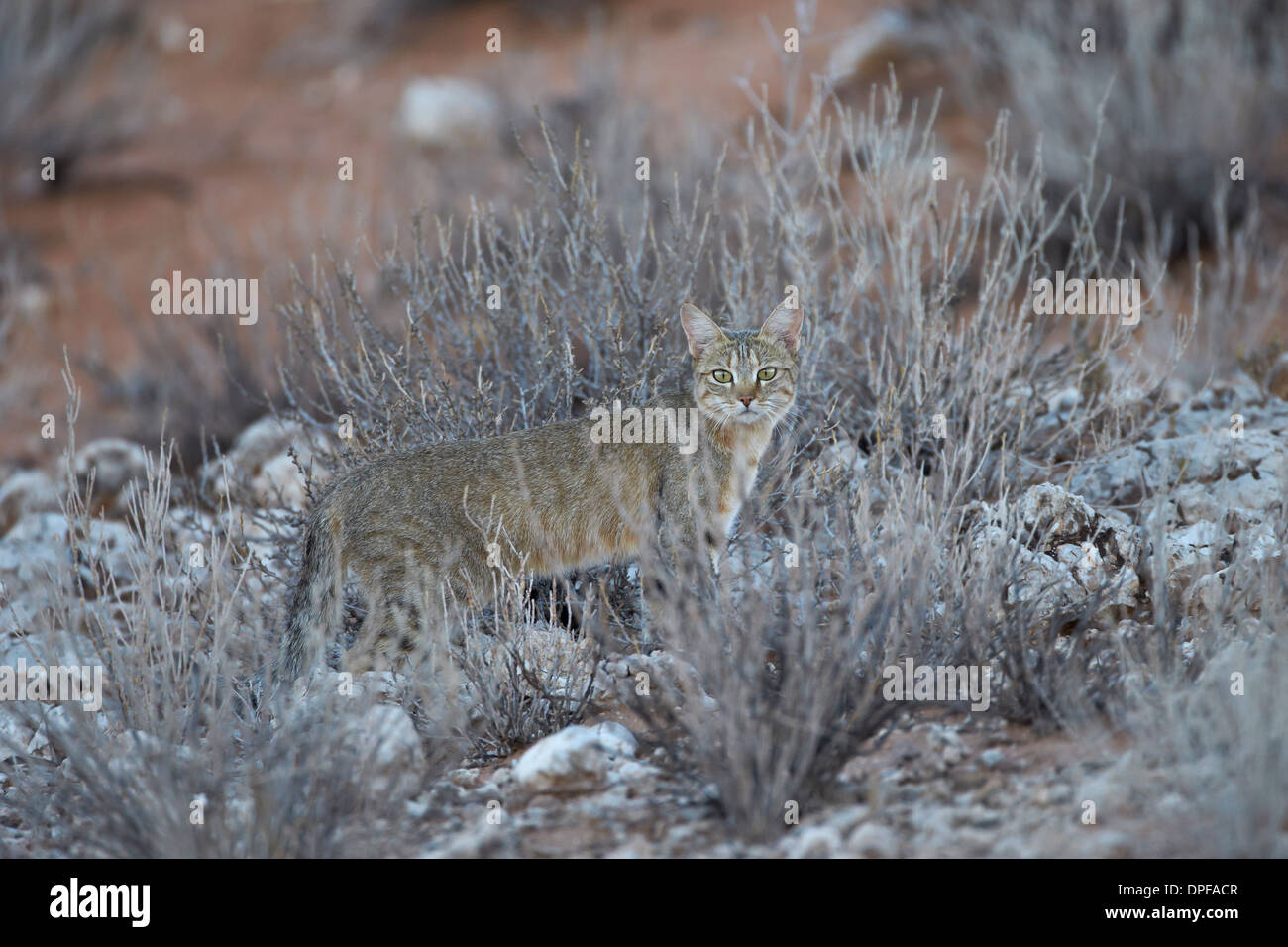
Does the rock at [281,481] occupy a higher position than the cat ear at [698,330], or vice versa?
the cat ear at [698,330]

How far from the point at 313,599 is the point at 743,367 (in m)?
1.69

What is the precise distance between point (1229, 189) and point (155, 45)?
1162 centimetres

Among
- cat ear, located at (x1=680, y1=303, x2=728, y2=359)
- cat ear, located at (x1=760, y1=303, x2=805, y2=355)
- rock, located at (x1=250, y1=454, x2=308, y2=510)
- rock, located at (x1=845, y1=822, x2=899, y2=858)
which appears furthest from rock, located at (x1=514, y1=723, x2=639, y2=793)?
rock, located at (x1=250, y1=454, x2=308, y2=510)

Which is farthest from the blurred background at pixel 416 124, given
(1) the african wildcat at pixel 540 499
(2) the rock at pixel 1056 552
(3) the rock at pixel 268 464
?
(2) the rock at pixel 1056 552

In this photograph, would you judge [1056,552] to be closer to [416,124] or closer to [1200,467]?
[1200,467]

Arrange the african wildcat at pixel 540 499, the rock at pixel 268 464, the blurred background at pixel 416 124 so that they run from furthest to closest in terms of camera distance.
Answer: the blurred background at pixel 416 124
the rock at pixel 268 464
the african wildcat at pixel 540 499

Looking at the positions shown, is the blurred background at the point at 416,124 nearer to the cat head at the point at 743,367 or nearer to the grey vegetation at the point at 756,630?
the grey vegetation at the point at 756,630

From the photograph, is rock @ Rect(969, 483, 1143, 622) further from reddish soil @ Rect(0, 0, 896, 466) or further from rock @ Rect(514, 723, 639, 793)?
reddish soil @ Rect(0, 0, 896, 466)

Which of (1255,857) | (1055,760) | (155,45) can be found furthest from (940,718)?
(155,45)

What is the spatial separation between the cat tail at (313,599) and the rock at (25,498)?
310cm

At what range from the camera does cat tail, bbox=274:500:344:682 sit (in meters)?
4.30

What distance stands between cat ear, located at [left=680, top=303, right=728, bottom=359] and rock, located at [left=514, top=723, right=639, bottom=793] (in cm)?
160

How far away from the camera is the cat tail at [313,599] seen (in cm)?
430

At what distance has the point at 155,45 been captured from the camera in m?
15.0
